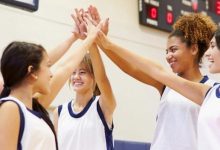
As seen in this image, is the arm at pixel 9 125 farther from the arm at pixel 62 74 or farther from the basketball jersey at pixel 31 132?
the arm at pixel 62 74

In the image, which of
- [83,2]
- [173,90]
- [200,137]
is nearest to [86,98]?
[173,90]

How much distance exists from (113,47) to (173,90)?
374 millimetres

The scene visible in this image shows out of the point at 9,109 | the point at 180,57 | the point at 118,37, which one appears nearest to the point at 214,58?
the point at 180,57

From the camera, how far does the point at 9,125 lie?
1.35m

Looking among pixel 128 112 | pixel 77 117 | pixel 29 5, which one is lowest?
pixel 128 112

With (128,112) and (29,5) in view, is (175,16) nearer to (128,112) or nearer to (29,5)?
(128,112)

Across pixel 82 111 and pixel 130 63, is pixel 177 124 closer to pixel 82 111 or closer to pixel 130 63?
pixel 130 63

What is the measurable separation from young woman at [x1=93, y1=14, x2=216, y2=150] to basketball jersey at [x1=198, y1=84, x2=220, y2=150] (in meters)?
0.24

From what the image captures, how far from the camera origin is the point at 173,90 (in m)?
1.98

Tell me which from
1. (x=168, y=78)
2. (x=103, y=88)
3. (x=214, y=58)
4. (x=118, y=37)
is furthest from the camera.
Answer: (x=118, y=37)

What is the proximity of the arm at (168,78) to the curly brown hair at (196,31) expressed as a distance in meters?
0.24

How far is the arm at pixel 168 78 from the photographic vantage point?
1.79m

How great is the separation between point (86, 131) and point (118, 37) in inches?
68.0

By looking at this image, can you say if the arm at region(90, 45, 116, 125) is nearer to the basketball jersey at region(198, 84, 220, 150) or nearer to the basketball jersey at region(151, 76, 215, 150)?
the basketball jersey at region(151, 76, 215, 150)
